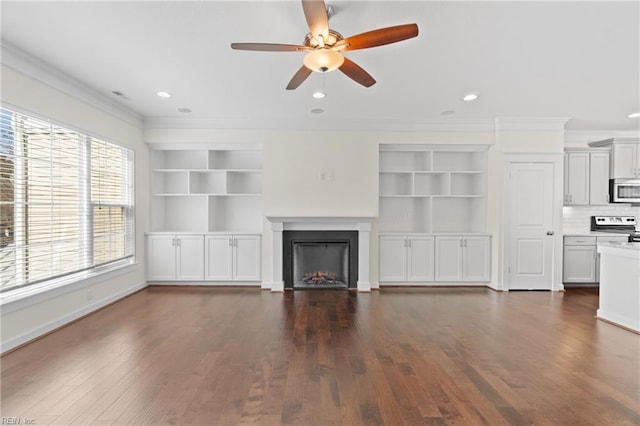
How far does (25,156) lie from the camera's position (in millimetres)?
2973

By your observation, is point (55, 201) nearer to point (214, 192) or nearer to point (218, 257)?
point (218, 257)

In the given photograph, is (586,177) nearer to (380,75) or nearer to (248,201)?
(380,75)

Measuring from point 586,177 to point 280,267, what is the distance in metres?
5.38

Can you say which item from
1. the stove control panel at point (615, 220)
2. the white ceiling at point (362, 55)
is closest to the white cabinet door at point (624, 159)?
the stove control panel at point (615, 220)

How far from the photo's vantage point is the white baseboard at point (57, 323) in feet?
9.06

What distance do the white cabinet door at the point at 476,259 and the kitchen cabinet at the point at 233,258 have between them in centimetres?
338

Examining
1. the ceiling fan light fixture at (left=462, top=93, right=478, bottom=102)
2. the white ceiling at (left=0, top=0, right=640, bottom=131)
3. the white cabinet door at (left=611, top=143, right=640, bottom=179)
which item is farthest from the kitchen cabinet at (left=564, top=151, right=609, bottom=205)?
the ceiling fan light fixture at (left=462, top=93, right=478, bottom=102)

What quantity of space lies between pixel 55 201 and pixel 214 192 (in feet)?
8.02

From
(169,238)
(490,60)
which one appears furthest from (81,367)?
(490,60)

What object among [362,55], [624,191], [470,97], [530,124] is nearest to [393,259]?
[470,97]

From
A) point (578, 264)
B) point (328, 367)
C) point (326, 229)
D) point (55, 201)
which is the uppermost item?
point (55, 201)

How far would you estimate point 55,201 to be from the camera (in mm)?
3311

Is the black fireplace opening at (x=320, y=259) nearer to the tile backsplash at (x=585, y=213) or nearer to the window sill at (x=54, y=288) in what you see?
the window sill at (x=54, y=288)

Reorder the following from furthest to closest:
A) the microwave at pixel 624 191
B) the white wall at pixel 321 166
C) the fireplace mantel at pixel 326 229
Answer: the microwave at pixel 624 191 → the white wall at pixel 321 166 → the fireplace mantel at pixel 326 229
